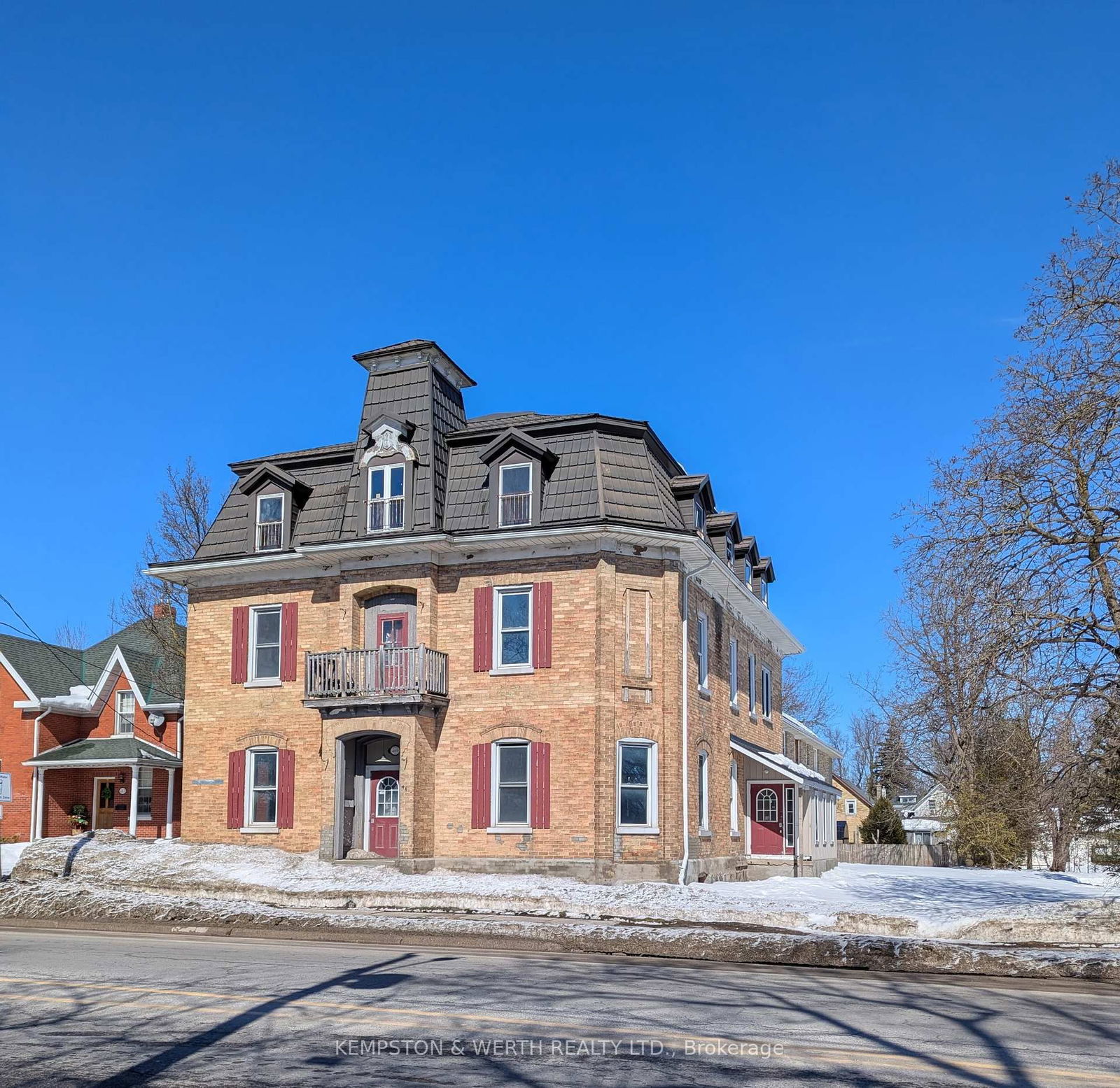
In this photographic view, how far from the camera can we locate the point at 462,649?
25.3m

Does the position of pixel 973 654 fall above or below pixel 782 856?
above

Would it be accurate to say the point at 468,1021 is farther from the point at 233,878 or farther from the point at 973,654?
the point at 233,878

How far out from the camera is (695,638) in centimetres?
2636

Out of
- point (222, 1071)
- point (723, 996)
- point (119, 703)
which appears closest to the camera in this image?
point (222, 1071)

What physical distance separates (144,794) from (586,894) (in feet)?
62.2

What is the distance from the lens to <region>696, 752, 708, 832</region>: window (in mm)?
26156

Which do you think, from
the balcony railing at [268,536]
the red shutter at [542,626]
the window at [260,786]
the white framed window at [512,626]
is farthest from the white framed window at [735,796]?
the balcony railing at [268,536]

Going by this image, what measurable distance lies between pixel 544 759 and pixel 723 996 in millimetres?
13665

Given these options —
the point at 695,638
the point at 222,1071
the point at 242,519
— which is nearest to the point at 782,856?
the point at 695,638

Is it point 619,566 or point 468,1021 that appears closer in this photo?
point 468,1021

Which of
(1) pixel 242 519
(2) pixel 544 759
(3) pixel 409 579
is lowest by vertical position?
(2) pixel 544 759

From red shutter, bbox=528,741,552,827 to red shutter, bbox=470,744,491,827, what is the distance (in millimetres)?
1040

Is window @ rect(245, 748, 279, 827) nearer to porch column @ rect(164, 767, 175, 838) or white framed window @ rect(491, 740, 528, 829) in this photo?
white framed window @ rect(491, 740, 528, 829)

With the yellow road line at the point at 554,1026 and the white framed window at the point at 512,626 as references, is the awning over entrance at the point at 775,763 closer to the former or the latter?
the white framed window at the point at 512,626
